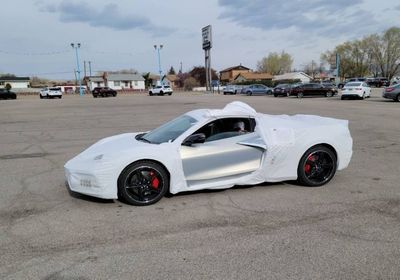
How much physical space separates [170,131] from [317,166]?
240 cm

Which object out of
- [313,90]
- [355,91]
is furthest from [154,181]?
[313,90]

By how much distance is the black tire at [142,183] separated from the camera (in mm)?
5121

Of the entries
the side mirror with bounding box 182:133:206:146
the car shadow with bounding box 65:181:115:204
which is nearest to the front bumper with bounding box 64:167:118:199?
the car shadow with bounding box 65:181:115:204

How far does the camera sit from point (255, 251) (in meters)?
3.78

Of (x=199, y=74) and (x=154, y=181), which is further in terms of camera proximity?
(x=199, y=74)

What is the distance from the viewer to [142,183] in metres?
5.18

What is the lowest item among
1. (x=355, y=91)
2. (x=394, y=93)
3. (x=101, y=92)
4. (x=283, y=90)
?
(x=394, y=93)

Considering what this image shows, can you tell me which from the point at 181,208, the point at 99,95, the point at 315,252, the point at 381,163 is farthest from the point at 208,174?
the point at 99,95

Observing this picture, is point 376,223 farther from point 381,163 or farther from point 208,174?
point 381,163

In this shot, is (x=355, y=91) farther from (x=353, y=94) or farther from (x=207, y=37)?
(x=207, y=37)

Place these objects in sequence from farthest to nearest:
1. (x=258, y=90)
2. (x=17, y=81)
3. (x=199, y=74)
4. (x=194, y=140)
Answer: (x=199, y=74), (x=17, y=81), (x=258, y=90), (x=194, y=140)

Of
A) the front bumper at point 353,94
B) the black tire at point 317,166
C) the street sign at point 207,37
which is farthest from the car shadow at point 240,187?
the street sign at point 207,37

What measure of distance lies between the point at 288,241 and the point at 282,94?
40.5m

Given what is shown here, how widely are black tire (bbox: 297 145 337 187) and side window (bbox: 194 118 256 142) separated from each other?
985mm
